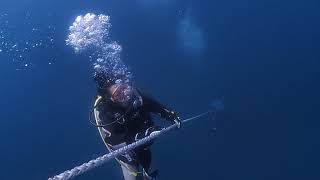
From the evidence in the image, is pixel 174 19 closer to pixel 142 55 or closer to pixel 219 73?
pixel 142 55

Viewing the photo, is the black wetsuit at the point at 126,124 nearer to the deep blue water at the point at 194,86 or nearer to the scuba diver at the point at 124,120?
the scuba diver at the point at 124,120

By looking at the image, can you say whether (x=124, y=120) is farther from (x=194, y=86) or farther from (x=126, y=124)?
(x=194, y=86)

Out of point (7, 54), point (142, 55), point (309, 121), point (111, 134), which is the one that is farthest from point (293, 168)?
point (7, 54)

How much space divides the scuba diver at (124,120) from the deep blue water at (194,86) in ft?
15.1

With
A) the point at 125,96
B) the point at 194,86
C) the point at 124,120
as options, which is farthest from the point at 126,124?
the point at 194,86

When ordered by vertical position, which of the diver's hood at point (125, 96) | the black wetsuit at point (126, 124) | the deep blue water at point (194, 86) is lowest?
the black wetsuit at point (126, 124)

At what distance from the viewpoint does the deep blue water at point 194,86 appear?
27.4 ft

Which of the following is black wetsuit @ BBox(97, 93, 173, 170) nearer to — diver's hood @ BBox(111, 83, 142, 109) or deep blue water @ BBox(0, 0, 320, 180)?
diver's hood @ BBox(111, 83, 142, 109)

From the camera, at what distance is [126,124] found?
3824 mm

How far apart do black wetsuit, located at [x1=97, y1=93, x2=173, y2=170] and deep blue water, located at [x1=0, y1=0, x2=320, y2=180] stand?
A: 15.2 ft

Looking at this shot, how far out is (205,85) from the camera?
8680 mm

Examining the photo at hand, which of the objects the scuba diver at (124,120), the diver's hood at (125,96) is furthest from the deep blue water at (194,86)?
the diver's hood at (125,96)

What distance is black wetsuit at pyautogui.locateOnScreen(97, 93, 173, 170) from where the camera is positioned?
371cm

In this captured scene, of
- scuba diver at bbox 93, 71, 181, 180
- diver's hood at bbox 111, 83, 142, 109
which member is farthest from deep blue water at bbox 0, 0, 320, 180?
diver's hood at bbox 111, 83, 142, 109
